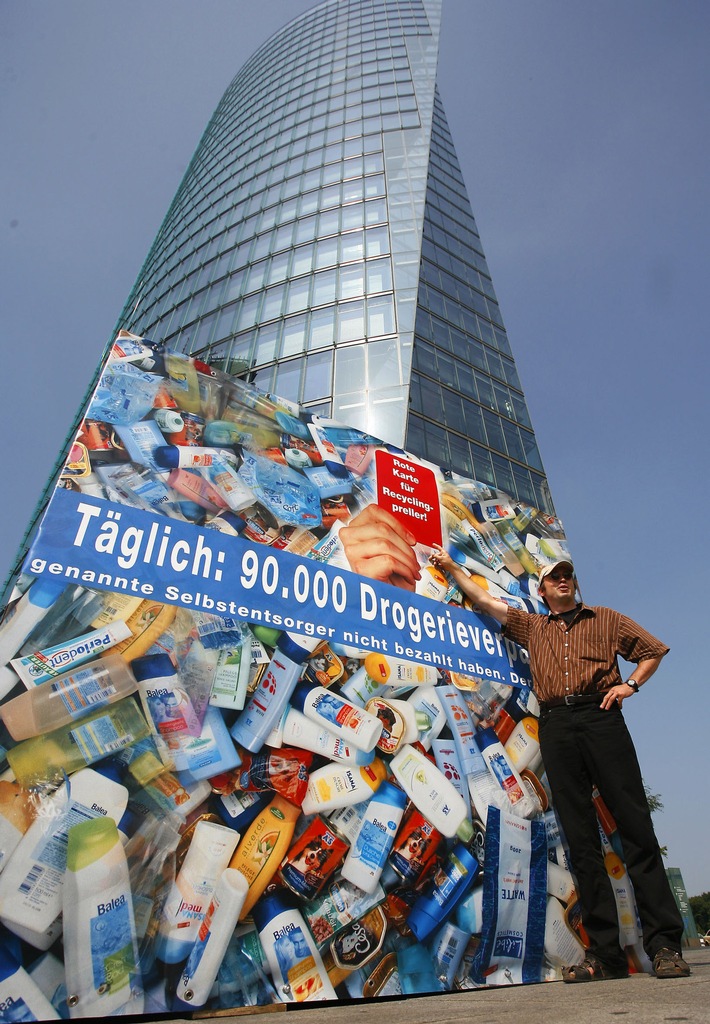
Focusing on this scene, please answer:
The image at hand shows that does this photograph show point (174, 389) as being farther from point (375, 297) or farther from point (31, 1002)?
point (375, 297)

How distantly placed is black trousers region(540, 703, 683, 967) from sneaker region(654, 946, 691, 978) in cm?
9

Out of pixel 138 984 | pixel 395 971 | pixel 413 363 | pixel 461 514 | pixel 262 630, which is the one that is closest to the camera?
pixel 138 984

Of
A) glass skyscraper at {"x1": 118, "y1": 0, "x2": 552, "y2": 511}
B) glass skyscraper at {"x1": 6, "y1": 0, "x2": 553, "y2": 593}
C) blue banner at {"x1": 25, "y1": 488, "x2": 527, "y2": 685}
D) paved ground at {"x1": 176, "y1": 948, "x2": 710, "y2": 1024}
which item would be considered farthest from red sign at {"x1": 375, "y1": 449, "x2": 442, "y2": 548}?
glass skyscraper at {"x1": 118, "y1": 0, "x2": 552, "y2": 511}

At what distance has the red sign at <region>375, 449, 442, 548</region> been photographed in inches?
153

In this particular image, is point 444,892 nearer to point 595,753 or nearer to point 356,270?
point 595,753

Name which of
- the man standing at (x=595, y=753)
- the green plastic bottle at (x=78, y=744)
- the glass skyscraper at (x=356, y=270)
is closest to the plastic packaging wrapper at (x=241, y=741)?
the green plastic bottle at (x=78, y=744)

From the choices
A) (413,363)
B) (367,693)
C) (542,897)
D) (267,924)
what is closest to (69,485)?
(367,693)

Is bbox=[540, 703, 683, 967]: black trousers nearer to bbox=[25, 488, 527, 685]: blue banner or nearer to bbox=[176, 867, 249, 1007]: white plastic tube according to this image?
bbox=[25, 488, 527, 685]: blue banner

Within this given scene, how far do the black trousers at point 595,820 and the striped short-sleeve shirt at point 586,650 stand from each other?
0.15 m

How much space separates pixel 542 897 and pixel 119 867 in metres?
2.19

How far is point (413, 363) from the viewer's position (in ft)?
38.7

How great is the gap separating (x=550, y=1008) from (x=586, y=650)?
201 cm

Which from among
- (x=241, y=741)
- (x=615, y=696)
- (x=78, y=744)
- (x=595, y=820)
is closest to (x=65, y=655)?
(x=78, y=744)

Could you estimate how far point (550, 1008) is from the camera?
1519mm
